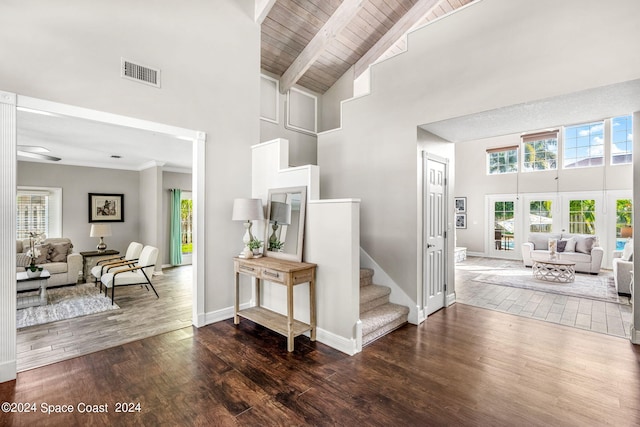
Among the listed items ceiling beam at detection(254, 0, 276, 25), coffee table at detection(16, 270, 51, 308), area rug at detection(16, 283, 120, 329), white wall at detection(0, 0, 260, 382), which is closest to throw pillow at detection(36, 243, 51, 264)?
area rug at detection(16, 283, 120, 329)

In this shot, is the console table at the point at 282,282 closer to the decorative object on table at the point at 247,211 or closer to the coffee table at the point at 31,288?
the decorative object on table at the point at 247,211

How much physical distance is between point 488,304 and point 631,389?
86.8 inches

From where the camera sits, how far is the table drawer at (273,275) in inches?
122

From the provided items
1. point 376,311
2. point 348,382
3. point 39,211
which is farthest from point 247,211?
point 39,211

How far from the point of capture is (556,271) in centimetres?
623

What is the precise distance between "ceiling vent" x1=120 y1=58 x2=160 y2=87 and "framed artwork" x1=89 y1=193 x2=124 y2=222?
502cm

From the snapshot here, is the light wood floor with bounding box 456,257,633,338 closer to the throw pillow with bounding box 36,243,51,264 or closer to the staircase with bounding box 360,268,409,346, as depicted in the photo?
the staircase with bounding box 360,268,409,346

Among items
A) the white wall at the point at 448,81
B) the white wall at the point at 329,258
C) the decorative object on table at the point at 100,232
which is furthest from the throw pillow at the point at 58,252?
the white wall at the point at 448,81

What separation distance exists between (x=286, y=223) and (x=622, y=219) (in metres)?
8.50

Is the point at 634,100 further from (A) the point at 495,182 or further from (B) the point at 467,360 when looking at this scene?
(A) the point at 495,182

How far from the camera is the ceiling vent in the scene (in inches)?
122

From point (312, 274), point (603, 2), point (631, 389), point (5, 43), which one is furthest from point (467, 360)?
point (5, 43)

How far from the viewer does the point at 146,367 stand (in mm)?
2730

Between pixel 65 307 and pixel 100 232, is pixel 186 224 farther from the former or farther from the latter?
pixel 65 307
